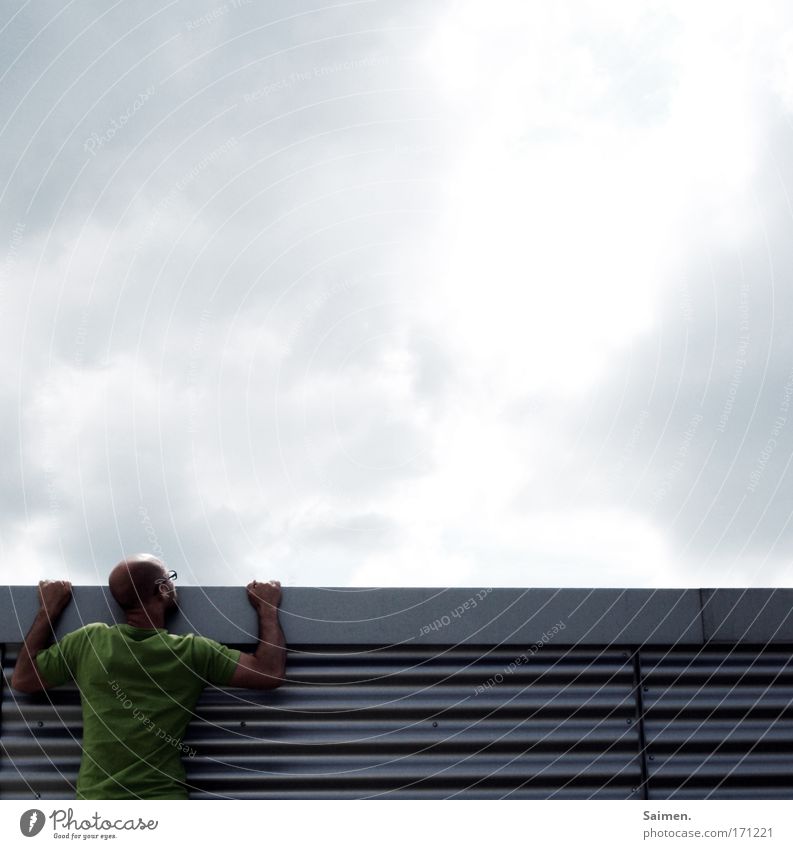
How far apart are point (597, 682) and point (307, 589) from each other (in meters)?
1.73

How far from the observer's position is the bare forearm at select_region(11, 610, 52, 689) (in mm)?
5102

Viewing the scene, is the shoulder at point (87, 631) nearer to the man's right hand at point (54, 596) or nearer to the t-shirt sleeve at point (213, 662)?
the man's right hand at point (54, 596)

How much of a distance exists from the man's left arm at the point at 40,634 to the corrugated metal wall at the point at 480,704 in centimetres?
9

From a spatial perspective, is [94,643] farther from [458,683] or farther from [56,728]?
[458,683]

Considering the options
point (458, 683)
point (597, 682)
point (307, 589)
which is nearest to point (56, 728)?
point (307, 589)

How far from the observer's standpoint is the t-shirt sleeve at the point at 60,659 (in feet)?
16.7

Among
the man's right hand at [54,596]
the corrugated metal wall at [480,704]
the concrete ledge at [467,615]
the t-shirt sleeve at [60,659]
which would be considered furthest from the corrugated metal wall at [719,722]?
the man's right hand at [54,596]

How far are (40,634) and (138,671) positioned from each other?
577 millimetres

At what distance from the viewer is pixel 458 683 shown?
5.46 metres
